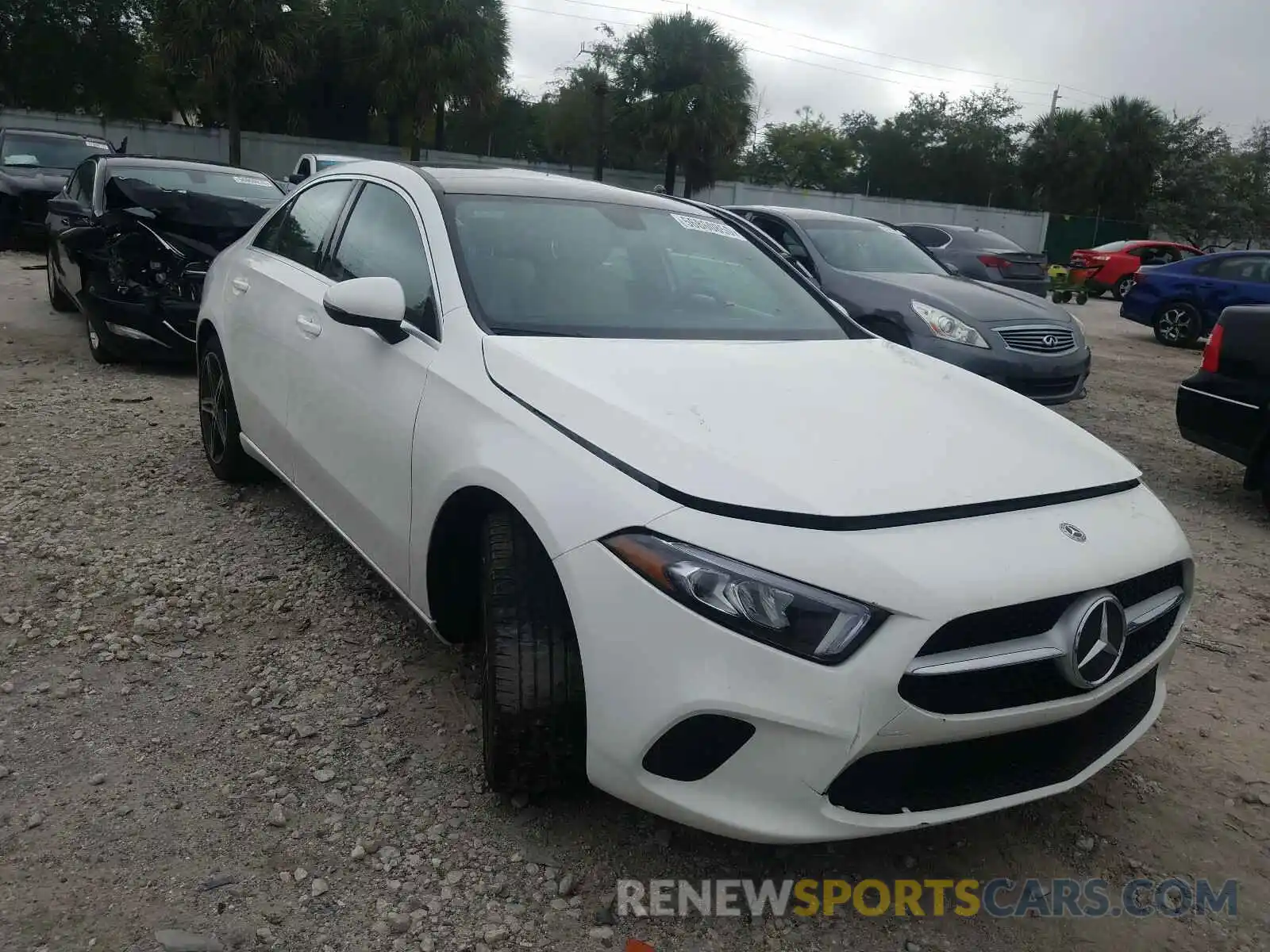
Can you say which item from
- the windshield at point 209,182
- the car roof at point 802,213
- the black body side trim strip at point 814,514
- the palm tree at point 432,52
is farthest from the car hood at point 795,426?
the palm tree at point 432,52

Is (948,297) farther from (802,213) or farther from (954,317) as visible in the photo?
(802,213)

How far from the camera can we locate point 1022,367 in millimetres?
6434

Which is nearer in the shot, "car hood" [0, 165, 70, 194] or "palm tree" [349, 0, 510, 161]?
"car hood" [0, 165, 70, 194]

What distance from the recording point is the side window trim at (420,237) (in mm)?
2793

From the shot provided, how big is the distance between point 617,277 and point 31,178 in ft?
40.4

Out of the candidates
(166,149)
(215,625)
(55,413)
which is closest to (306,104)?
(166,149)

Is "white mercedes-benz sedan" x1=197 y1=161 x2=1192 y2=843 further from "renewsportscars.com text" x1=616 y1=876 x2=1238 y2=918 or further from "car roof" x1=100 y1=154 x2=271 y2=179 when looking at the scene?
"car roof" x1=100 y1=154 x2=271 y2=179

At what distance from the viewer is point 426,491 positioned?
2588mm

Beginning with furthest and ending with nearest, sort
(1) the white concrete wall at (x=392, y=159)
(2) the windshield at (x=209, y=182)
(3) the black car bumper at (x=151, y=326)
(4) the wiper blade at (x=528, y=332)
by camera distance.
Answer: (1) the white concrete wall at (x=392, y=159), (2) the windshield at (x=209, y=182), (3) the black car bumper at (x=151, y=326), (4) the wiper blade at (x=528, y=332)

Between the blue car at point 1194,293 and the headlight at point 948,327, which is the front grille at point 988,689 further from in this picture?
the blue car at point 1194,293

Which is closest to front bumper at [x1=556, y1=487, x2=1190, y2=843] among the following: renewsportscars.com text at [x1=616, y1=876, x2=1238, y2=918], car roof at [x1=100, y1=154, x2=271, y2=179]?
renewsportscars.com text at [x1=616, y1=876, x2=1238, y2=918]

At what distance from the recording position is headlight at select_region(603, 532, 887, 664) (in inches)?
72.8

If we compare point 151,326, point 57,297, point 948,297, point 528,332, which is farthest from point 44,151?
point 528,332

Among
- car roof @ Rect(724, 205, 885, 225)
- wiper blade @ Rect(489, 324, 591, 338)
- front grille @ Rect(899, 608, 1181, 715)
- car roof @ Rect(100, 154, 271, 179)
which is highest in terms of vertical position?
car roof @ Rect(724, 205, 885, 225)
